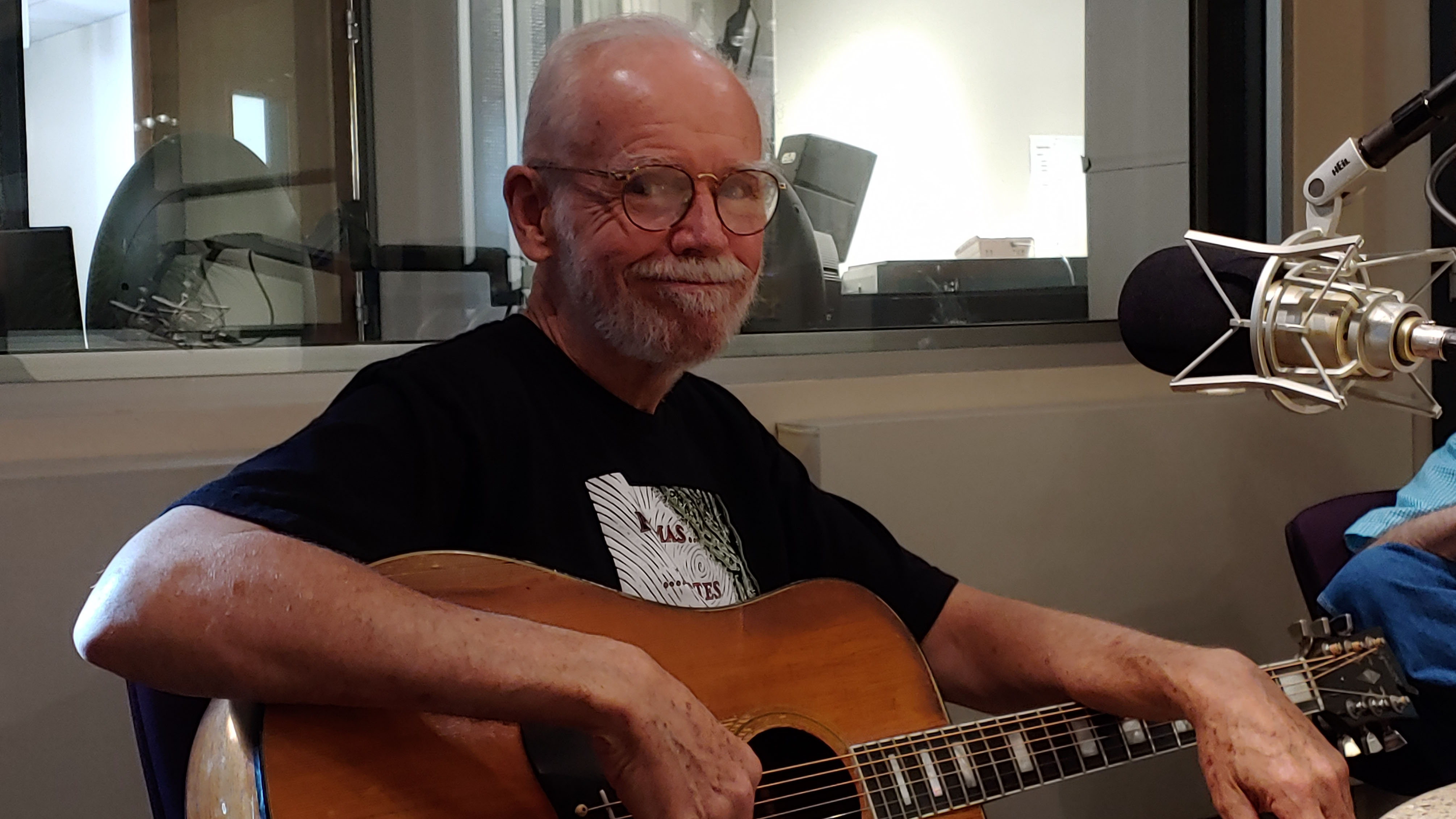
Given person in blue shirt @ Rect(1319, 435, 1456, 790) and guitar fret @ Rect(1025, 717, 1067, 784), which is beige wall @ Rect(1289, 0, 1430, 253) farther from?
guitar fret @ Rect(1025, 717, 1067, 784)

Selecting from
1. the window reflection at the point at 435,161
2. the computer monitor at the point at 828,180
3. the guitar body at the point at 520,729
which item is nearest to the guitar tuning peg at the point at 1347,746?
the guitar body at the point at 520,729

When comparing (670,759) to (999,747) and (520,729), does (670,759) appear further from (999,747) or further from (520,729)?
(999,747)

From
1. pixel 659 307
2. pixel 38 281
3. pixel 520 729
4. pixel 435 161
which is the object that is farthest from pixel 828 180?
pixel 520 729

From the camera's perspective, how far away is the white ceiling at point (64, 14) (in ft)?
5.04

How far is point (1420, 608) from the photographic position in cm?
154

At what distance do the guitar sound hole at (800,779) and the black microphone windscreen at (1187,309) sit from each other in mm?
482

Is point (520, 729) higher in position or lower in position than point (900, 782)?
higher

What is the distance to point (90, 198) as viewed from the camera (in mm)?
1586

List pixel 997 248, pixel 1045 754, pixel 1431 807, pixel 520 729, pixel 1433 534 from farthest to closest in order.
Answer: pixel 997 248 < pixel 1433 534 < pixel 1045 754 < pixel 520 729 < pixel 1431 807

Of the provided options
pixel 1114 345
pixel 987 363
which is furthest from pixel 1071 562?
pixel 1114 345

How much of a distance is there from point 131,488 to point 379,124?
0.83 m

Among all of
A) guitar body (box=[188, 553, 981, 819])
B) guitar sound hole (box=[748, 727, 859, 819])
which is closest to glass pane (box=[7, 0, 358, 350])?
guitar body (box=[188, 553, 981, 819])

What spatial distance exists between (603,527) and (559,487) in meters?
0.06

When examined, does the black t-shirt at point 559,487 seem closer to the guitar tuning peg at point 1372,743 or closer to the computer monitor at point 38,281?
the guitar tuning peg at point 1372,743
